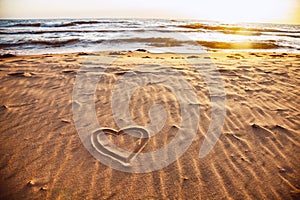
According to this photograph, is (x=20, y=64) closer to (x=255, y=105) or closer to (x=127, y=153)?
(x=127, y=153)

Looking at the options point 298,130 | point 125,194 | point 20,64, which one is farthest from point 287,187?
point 20,64

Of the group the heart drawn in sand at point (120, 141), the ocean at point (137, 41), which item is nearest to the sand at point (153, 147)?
the heart drawn in sand at point (120, 141)

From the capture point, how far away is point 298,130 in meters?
3.06

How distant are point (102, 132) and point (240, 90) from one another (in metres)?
3.07

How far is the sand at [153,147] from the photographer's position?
2.11 meters

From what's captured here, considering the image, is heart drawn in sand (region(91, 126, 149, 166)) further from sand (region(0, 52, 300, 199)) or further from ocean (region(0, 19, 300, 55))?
ocean (region(0, 19, 300, 55))

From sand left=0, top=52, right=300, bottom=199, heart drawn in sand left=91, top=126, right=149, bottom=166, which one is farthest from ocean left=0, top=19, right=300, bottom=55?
heart drawn in sand left=91, top=126, right=149, bottom=166

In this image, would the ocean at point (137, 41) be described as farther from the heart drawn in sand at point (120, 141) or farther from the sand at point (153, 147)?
the heart drawn in sand at point (120, 141)

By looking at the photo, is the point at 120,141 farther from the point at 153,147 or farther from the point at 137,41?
the point at 137,41

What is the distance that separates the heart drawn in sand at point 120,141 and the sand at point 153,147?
99 mm

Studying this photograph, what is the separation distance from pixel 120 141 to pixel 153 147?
1.53 ft

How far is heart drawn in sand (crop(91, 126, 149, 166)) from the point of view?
2.53 m

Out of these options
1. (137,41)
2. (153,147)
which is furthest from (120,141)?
(137,41)

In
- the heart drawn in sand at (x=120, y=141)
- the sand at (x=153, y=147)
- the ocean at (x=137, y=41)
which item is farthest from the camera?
the ocean at (x=137, y=41)
